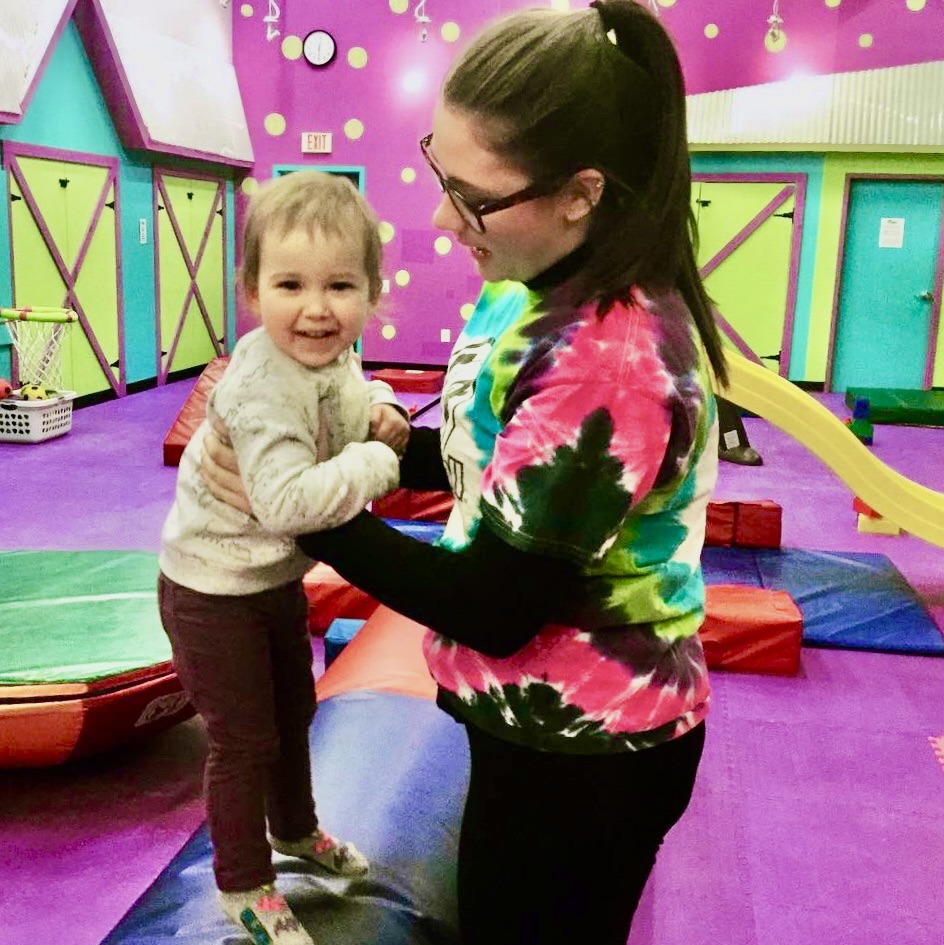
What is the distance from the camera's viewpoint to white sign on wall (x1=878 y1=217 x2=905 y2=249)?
959cm

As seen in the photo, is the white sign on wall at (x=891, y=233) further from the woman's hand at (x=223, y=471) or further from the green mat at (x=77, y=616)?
the woman's hand at (x=223, y=471)

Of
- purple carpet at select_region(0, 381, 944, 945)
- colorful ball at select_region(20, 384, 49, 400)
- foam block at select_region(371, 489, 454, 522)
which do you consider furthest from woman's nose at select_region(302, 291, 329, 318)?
colorful ball at select_region(20, 384, 49, 400)

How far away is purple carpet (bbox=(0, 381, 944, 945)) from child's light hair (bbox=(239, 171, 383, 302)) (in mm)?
1474

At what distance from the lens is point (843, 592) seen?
4.18 meters

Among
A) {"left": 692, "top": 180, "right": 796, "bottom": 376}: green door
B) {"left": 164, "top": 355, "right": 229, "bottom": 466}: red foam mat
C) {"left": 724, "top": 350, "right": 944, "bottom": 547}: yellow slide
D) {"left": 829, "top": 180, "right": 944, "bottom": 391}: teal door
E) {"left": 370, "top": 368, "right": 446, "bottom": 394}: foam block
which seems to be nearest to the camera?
{"left": 724, "top": 350, "right": 944, "bottom": 547}: yellow slide

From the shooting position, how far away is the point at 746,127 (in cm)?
932

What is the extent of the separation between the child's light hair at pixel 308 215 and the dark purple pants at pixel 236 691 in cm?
43

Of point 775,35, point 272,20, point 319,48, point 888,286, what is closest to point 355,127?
point 319,48

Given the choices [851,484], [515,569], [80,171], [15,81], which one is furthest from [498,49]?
[80,171]

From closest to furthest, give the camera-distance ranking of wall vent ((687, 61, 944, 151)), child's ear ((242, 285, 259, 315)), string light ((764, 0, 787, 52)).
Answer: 1. child's ear ((242, 285, 259, 315))
2. wall vent ((687, 61, 944, 151))
3. string light ((764, 0, 787, 52))

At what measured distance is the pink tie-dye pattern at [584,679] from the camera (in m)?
1.07

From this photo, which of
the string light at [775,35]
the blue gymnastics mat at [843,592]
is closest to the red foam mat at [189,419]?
the blue gymnastics mat at [843,592]

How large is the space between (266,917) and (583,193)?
3.54 ft

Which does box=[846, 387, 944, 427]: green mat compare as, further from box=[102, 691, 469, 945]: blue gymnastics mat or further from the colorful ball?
box=[102, 691, 469, 945]: blue gymnastics mat
